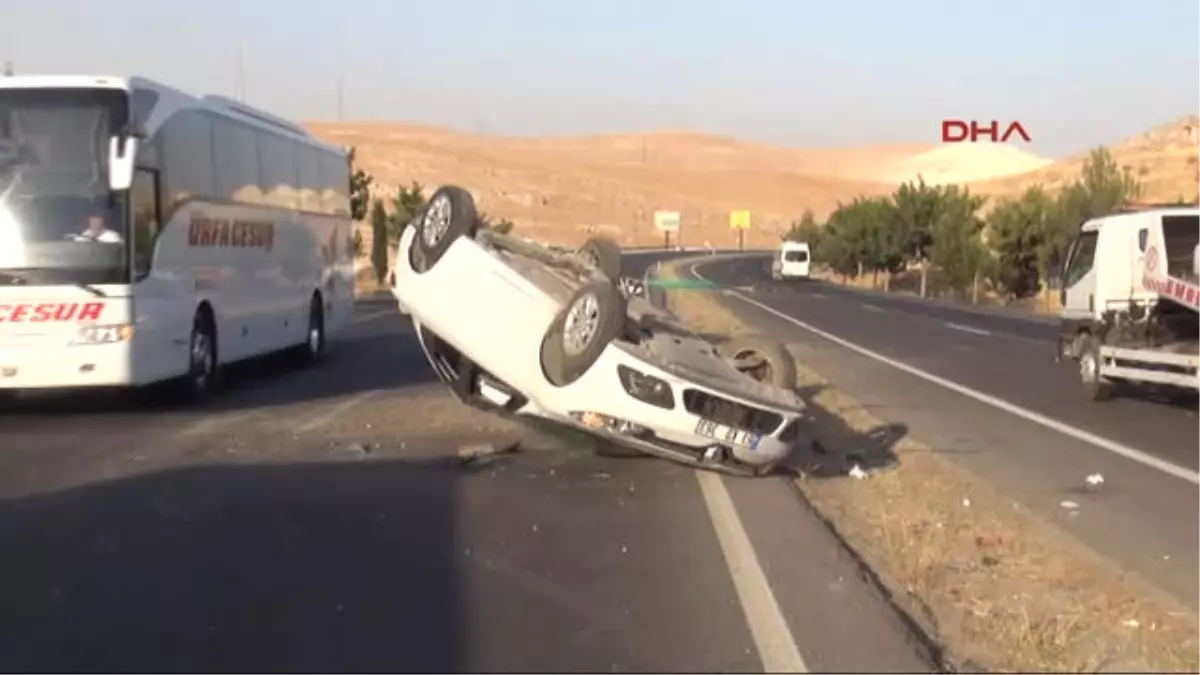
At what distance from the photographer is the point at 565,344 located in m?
11.9

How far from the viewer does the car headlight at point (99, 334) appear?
16391 millimetres

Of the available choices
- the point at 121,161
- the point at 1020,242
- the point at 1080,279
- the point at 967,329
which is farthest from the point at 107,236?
the point at 1020,242

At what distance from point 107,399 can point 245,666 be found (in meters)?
13.1

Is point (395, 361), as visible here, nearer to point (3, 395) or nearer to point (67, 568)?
point (3, 395)

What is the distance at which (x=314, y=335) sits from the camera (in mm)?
25375

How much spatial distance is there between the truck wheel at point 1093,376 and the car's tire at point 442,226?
9.72 meters

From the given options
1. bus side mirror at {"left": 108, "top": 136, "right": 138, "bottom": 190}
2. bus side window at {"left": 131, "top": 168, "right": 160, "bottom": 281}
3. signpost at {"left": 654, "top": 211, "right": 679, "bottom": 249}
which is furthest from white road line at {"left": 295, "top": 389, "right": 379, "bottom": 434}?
signpost at {"left": 654, "top": 211, "right": 679, "bottom": 249}

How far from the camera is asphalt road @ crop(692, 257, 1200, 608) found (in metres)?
11.0

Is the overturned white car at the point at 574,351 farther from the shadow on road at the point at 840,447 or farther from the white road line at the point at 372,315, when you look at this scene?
the white road line at the point at 372,315

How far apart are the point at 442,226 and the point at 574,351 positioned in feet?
7.02

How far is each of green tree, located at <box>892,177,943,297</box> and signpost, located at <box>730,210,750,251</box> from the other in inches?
2875

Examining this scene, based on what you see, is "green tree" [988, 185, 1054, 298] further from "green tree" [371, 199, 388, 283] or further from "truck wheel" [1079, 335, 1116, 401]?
"truck wheel" [1079, 335, 1116, 401]

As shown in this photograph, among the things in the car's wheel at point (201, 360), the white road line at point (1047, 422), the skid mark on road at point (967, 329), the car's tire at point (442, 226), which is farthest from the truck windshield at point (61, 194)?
the skid mark on road at point (967, 329)

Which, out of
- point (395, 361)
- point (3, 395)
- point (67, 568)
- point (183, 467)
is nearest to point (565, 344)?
point (183, 467)
